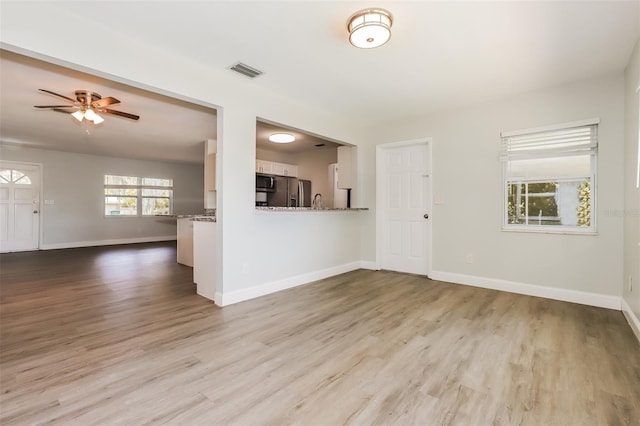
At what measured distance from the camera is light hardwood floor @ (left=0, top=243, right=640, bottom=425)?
1.56m

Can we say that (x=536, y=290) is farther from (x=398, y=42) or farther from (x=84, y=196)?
(x=84, y=196)

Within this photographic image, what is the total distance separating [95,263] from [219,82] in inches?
183

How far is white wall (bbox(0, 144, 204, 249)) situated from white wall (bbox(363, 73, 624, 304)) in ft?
25.0

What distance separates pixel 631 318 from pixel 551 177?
5.27 ft

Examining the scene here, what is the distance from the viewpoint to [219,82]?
10.4ft

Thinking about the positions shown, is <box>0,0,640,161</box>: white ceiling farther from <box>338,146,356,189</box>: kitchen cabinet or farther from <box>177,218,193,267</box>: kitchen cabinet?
<box>177,218,193,267</box>: kitchen cabinet

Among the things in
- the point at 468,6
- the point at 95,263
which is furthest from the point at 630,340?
the point at 95,263

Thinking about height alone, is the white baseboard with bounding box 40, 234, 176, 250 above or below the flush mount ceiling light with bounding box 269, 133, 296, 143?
below

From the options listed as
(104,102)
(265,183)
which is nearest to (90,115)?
(104,102)

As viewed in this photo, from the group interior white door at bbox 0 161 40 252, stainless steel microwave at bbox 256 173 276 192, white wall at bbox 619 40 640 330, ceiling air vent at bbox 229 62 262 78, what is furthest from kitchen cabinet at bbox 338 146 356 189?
interior white door at bbox 0 161 40 252

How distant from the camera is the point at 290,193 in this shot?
710 cm

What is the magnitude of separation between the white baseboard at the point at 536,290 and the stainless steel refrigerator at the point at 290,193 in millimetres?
3647

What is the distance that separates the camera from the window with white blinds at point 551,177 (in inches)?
131

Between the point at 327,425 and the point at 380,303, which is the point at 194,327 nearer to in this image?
the point at 327,425
